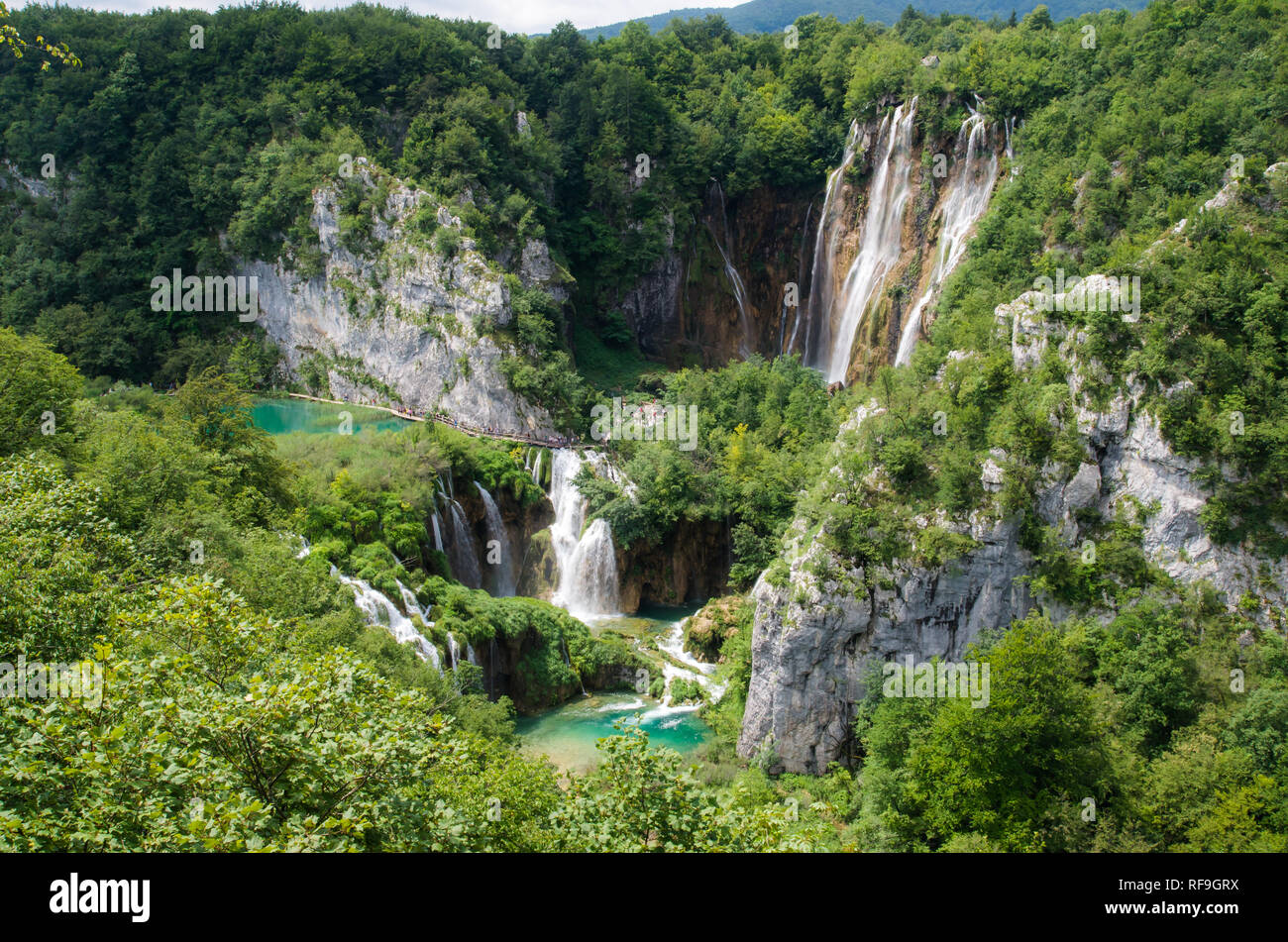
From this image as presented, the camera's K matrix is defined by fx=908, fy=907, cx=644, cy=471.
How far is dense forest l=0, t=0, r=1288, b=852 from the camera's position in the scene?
11281mm

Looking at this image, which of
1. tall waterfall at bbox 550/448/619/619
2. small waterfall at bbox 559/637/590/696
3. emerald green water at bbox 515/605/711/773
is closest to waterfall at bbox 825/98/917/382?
tall waterfall at bbox 550/448/619/619

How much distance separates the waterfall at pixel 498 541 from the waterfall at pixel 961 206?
21.1 m

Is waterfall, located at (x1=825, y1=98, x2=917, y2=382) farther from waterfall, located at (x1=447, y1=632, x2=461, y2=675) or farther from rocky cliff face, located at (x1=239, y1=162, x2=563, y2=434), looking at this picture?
waterfall, located at (x1=447, y1=632, x2=461, y2=675)

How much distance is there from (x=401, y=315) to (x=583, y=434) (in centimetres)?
1373

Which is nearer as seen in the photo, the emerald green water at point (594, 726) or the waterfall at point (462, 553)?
the emerald green water at point (594, 726)

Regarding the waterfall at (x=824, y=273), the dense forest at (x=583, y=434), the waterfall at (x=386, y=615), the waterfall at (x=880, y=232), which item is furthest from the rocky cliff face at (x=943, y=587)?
the waterfall at (x=824, y=273)

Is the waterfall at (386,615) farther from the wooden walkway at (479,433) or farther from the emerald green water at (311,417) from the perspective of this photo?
the emerald green water at (311,417)

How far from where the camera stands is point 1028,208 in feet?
127

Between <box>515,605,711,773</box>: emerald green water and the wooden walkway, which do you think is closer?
<box>515,605,711,773</box>: emerald green water

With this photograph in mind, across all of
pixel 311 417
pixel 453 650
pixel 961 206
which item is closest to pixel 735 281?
pixel 961 206

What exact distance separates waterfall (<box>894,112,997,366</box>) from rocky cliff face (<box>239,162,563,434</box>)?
19.4 metres

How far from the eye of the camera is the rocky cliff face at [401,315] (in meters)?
49.8

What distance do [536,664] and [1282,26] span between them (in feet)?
129

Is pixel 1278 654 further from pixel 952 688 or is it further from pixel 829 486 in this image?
pixel 829 486
